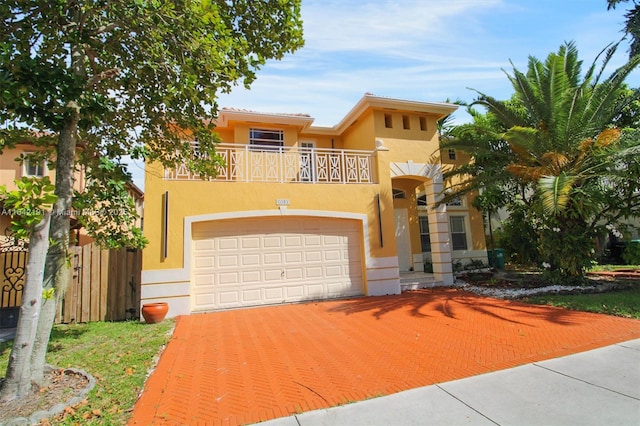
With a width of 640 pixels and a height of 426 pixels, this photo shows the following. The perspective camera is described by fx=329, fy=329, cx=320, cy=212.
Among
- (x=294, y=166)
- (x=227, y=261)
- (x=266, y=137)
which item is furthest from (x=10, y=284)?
(x=266, y=137)

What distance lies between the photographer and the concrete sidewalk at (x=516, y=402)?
3.39m

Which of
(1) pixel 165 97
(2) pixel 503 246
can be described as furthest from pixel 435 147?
(1) pixel 165 97

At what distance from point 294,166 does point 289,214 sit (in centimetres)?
185

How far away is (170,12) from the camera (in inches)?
171

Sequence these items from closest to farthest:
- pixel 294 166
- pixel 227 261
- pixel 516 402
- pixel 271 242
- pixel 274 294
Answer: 1. pixel 516 402
2. pixel 227 261
3. pixel 274 294
4. pixel 271 242
5. pixel 294 166

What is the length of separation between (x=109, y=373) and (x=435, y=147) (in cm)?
1207

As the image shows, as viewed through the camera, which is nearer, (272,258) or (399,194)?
(272,258)

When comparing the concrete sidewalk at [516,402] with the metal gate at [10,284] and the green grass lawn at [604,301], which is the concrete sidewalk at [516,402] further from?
the metal gate at [10,284]

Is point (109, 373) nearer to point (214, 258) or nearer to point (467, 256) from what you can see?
point (214, 258)

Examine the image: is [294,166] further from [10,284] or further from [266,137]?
[10,284]

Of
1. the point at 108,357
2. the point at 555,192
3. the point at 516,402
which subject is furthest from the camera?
the point at 555,192

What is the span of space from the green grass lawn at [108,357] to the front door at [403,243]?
9903 mm

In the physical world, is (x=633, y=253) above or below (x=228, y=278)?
above

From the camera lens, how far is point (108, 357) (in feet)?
18.6
